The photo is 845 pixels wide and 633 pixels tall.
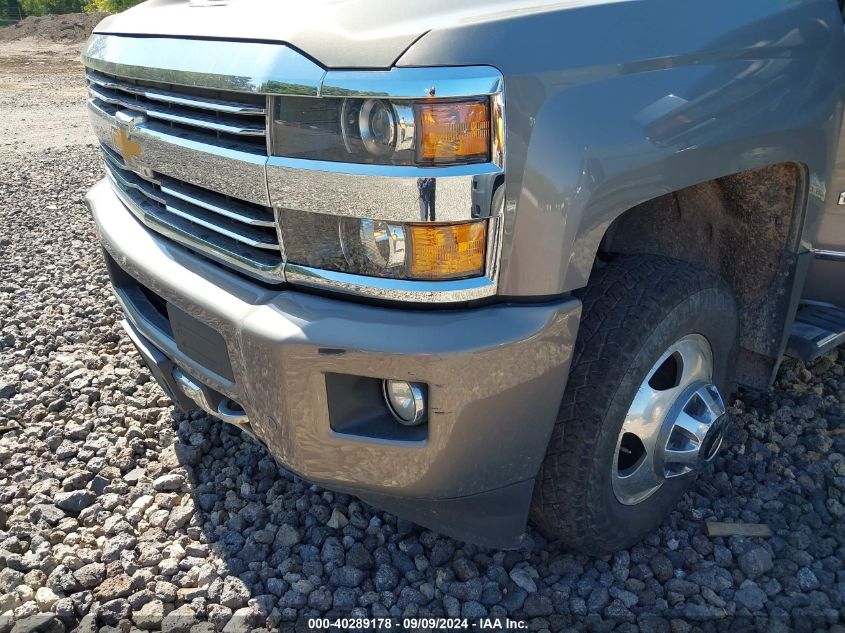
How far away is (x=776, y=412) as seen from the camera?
3.11 metres

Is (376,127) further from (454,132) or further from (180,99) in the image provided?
(180,99)

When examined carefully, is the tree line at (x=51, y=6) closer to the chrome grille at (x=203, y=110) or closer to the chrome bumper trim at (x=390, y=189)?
the chrome grille at (x=203, y=110)

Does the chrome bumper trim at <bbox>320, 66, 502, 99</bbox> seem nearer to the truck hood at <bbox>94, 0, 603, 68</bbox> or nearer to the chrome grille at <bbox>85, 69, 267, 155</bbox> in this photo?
the truck hood at <bbox>94, 0, 603, 68</bbox>

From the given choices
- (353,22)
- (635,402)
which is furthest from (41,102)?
(635,402)

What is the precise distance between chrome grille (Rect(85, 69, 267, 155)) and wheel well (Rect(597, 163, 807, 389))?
1084 millimetres

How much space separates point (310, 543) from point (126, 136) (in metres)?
1.42

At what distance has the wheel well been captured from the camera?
2.40 meters

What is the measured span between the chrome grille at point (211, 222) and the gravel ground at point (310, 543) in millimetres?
975

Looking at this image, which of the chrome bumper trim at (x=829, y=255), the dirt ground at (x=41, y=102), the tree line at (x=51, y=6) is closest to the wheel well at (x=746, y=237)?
the chrome bumper trim at (x=829, y=255)

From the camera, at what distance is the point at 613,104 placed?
1.74 meters

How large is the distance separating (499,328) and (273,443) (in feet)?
2.20

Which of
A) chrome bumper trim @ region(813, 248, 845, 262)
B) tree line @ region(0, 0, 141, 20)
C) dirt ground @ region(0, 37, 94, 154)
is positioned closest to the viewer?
chrome bumper trim @ region(813, 248, 845, 262)

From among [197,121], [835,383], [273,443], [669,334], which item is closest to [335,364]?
[273,443]

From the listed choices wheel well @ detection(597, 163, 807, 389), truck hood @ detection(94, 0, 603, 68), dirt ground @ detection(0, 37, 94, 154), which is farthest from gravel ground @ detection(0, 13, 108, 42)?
wheel well @ detection(597, 163, 807, 389)
